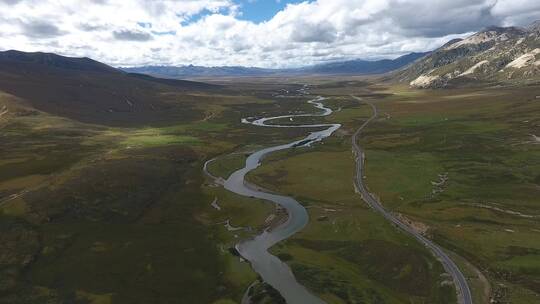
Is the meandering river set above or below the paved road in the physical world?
below

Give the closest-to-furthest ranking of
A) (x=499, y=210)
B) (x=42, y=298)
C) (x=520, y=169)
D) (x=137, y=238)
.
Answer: (x=42, y=298) < (x=137, y=238) < (x=499, y=210) < (x=520, y=169)

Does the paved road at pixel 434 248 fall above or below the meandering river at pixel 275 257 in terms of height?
above

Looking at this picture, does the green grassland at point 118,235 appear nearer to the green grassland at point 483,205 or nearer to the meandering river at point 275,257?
the meandering river at point 275,257

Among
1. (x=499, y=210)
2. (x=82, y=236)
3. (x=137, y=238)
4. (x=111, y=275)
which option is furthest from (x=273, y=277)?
(x=499, y=210)

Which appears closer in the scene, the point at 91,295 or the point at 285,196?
the point at 91,295

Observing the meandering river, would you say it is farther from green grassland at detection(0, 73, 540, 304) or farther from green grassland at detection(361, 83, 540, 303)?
green grassland at detection(361, 83, 540, 303)

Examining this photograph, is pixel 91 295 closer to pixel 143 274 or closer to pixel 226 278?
pixel 143 274

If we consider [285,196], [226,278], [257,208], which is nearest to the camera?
[226,278]

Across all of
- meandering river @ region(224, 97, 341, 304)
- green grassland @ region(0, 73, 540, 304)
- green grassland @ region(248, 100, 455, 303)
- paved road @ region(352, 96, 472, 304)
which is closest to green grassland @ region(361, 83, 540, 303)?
green grassland @ region(0, 73, 540, 304)

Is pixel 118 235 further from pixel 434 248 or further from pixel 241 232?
pixel 434 248

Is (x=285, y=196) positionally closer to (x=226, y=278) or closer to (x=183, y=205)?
(x=183, y=205)

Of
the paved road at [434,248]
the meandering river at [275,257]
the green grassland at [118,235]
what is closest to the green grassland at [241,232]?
the green grassland at [118,235]
